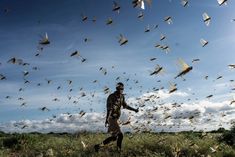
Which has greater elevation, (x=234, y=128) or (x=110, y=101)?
(x=110, y=101)

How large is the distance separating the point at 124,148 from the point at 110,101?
2.94 m

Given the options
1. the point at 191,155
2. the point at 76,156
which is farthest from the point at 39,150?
the point at 191,155

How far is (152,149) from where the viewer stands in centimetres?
1853

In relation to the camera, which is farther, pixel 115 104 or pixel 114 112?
pixel 114 112

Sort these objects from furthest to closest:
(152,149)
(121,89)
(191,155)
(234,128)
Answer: (234,128), (152,149), (191,155), (121,89)

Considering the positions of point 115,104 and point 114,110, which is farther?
point 114,110

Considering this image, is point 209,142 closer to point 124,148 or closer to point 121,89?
point 124,148

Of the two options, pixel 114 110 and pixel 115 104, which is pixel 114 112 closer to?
pixel 114 110

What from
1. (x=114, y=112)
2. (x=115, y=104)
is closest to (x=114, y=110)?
(x=114, y=112)

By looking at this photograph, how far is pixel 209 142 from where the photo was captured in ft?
64.1

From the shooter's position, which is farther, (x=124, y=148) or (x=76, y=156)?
(x=124, y=148)

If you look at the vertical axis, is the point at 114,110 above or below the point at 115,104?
below

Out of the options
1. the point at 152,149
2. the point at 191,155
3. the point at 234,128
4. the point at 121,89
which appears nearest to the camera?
the point at 121,89

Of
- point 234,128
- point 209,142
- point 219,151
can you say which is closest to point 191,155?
point 219,151
